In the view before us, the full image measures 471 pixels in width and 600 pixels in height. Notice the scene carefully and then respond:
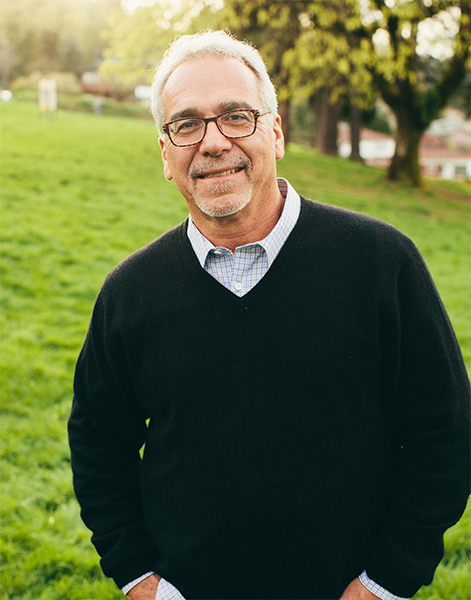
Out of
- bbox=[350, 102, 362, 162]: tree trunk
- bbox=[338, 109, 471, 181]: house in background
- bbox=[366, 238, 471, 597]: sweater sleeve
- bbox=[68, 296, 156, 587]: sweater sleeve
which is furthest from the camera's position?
bbox=[338, 109, 471, 181]: house in background

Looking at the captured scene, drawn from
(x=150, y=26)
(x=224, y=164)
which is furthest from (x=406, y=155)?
(x=224, y=164)

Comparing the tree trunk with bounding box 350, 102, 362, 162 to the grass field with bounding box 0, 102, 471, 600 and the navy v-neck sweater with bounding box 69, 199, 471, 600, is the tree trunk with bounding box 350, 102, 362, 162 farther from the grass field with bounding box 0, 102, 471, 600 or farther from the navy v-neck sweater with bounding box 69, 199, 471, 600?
the navy v-neck sweater with bounding box 69, 199, 471, 600

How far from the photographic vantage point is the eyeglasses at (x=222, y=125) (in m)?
1.85

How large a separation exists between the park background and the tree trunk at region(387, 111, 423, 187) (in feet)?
0.18

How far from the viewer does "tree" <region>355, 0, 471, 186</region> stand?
44.1 feet

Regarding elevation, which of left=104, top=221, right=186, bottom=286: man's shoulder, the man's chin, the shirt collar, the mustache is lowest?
left=104, top=221, right=186, bottom=286: man's shoulder

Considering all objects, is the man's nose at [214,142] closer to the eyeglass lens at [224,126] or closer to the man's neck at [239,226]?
the eyeglass lens at [224,126]

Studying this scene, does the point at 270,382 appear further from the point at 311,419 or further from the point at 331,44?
the point at 331,44

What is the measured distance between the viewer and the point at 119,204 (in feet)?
32.4

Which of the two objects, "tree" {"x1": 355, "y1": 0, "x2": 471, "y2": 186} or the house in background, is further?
the house in background

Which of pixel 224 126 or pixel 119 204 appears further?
pixel 119 204

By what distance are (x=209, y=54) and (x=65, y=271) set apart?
17.6 feet

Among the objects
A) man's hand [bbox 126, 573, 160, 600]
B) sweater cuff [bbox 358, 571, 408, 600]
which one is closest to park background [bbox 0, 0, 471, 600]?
man's hand [bbox 126, 573, 160, 600]

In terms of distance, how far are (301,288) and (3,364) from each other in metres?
3.83
